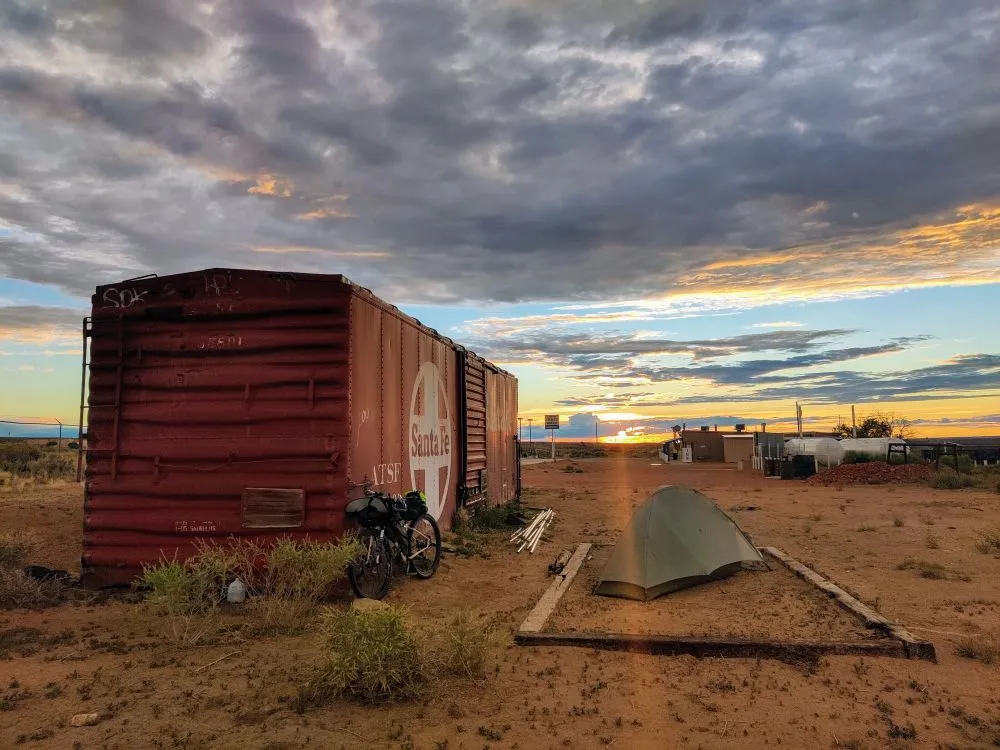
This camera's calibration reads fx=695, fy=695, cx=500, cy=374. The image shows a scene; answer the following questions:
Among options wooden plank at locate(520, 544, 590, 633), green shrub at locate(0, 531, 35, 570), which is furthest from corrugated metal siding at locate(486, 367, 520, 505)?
green shrub at locate(0, 531, 35, 570)

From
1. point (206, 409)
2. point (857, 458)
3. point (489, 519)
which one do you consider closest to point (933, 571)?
point (489, 519)

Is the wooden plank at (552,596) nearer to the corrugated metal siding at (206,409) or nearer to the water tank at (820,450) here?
the corrugated metal siding at (206,409)

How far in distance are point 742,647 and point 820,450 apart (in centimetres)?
3661

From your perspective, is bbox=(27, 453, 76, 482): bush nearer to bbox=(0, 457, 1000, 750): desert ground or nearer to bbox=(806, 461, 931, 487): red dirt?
bbox=(0, 457, 1000, 750): desert ground

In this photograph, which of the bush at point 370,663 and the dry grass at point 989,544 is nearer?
the bush at point 370,663

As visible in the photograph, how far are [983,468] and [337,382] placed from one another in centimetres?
3686

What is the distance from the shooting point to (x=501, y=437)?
19688mm

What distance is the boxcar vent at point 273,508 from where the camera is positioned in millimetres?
8406

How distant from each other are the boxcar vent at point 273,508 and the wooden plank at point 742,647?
149 inches

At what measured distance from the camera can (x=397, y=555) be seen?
9203 mm

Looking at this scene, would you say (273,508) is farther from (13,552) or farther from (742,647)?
(742,647)

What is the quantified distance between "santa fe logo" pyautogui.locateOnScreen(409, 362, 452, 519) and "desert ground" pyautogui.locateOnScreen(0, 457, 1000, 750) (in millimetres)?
2458

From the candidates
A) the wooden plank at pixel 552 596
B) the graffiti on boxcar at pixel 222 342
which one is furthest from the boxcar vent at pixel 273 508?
the wooden plank at pixel 552 596

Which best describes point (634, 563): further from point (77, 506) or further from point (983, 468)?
point (983, 468)
